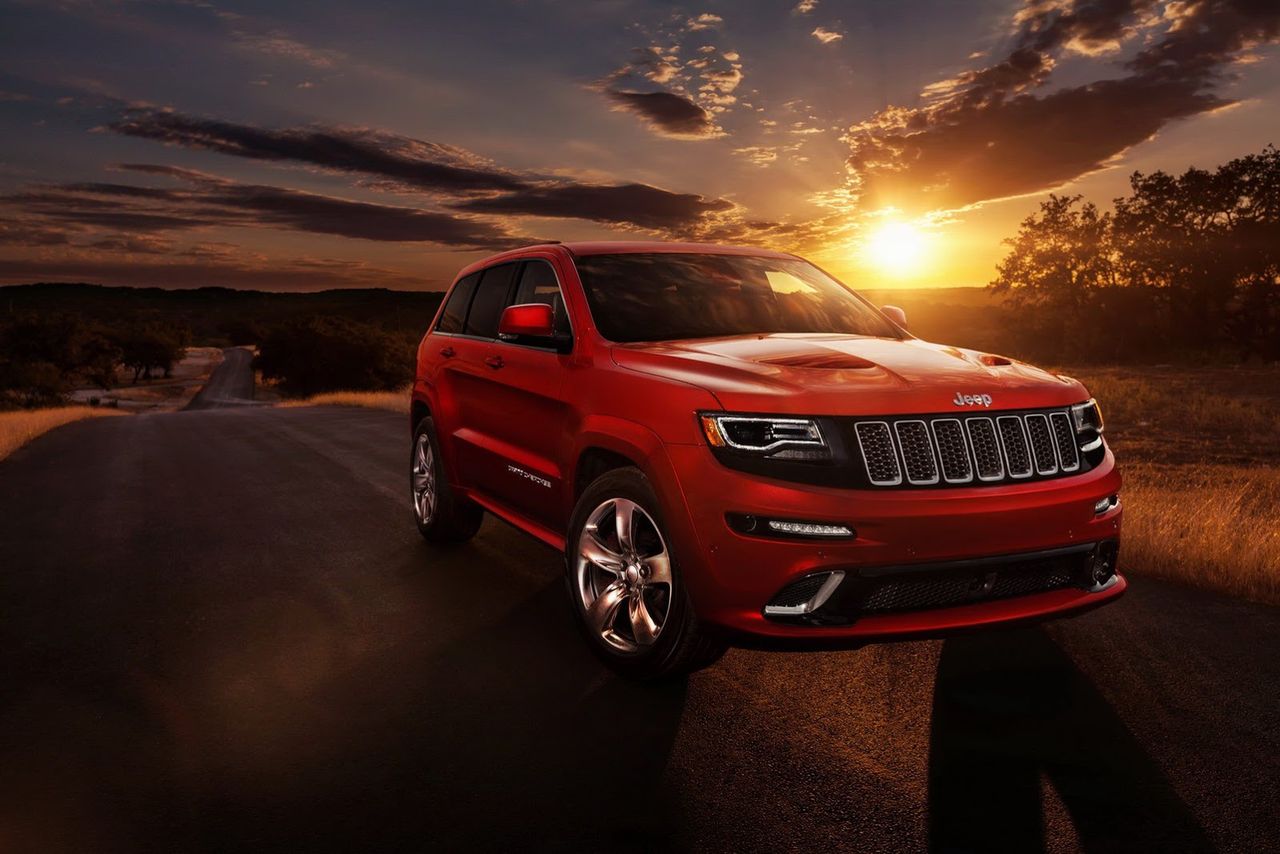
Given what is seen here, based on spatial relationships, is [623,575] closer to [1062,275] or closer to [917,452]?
[917,452]

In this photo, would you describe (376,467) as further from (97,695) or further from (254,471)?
(97,695)

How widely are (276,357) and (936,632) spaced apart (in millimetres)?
90061

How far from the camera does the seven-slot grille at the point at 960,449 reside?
3.65 meters

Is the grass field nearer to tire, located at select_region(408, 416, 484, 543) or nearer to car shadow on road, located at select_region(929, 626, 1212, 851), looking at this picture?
car shadow on road, located at select_region(929, 626, 1212, 851)

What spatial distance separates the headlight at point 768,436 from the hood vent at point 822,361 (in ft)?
1.47

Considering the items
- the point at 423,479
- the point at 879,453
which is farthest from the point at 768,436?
the point at 423,479

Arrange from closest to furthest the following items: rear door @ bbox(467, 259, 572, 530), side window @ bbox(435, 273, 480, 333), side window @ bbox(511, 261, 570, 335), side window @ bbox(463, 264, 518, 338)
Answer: rear door @ bbox(467, 259, 572, 530) → side window @ bbox(511, 261, 570, 335) → side window @ bbox(463, 264, 518, 338) → side window @ bbox(435, 273, 480, 333)

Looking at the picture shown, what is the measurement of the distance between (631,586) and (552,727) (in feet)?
2.24

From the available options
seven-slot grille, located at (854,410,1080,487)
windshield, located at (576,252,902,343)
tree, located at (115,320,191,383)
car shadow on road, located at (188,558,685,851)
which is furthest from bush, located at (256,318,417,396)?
seven-slot grille, located at (854,410,1080,487)

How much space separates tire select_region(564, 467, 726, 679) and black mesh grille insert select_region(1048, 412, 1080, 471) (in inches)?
60.5

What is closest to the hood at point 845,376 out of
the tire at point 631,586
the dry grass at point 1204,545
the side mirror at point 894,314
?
the tire at point 631,586

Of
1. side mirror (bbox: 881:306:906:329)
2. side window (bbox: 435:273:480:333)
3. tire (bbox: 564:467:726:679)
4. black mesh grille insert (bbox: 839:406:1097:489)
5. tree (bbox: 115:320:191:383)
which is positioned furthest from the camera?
tree (bbox: 115:320:191:383)

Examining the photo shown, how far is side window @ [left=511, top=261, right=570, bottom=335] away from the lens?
5.32 meters

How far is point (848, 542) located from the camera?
138 inches
